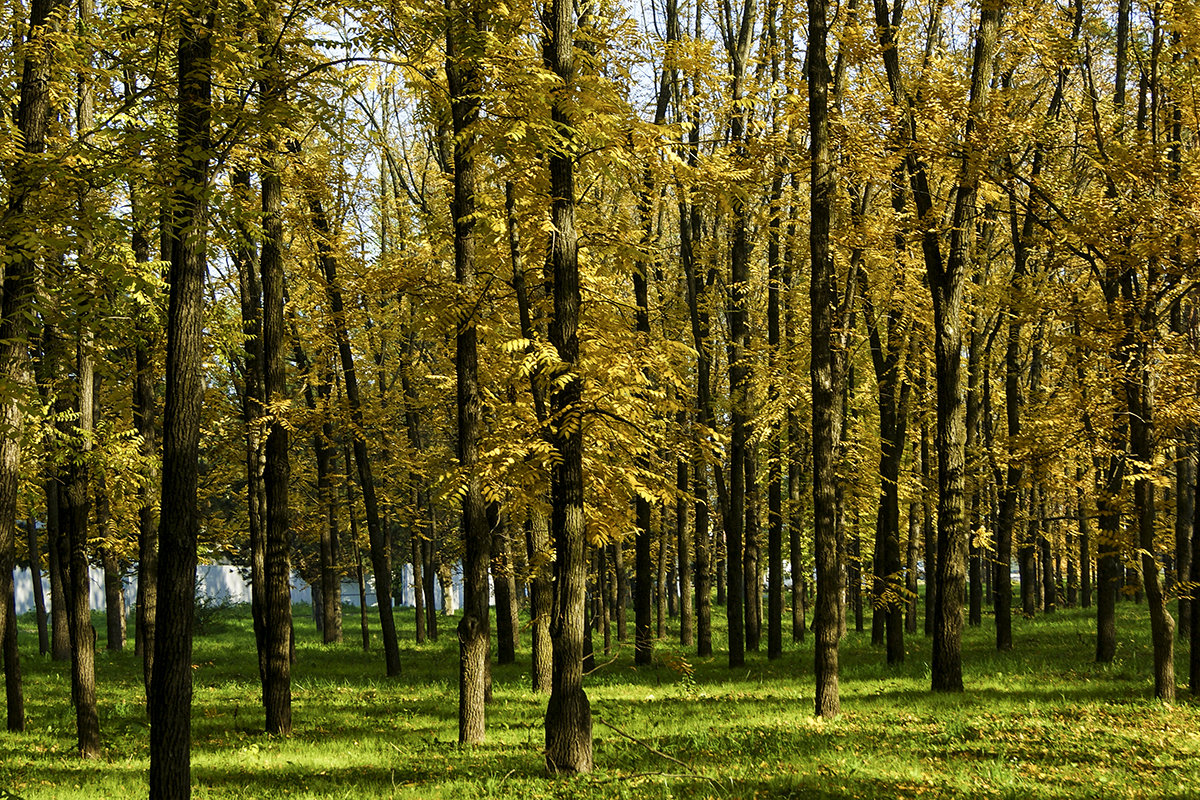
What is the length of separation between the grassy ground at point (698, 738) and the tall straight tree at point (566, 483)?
19.8 inches

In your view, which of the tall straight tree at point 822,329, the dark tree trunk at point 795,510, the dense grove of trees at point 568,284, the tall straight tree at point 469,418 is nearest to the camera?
the dense grove of trees at point 568,284

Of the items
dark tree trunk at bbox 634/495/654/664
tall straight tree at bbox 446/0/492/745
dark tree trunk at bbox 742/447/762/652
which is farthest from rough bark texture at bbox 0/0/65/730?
dark tree trunk at bbox 742/447/762/652

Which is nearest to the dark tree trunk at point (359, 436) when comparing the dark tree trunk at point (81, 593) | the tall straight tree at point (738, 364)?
the dark tree trunk at point (81, 593)

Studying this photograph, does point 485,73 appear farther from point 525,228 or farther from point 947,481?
point 947,481

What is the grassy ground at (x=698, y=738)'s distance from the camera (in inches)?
321

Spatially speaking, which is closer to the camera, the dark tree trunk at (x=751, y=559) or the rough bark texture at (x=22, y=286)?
the rough bark texture at (x=22, y=286)

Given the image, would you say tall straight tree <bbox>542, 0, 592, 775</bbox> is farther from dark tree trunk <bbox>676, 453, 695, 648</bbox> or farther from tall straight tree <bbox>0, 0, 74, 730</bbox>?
dark tree trunk <bbox>676, 453, 695, 648</bbox>

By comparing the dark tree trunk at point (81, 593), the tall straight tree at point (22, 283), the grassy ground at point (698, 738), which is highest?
the tall straight tree at point (22, 283)

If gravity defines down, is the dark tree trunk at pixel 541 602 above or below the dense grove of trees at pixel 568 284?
below

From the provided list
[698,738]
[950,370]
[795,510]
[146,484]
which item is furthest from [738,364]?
[146,484]

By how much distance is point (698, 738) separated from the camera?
1038cm

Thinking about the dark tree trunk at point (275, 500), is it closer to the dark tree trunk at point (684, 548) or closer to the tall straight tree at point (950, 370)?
the dark tree trunk at point (684, 548)

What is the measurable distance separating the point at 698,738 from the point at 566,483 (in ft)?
12.4

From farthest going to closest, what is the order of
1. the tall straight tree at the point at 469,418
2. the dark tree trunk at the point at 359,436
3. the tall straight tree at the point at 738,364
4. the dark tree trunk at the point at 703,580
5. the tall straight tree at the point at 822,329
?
the dark tree trunk at the point at 703,580 < the dark tree trunk at the point at 359,436 < the tall straight tree at the point at 738,364 < the tall straight tree at the point at 822,329 < the tall straight tree at the point at 469,418
